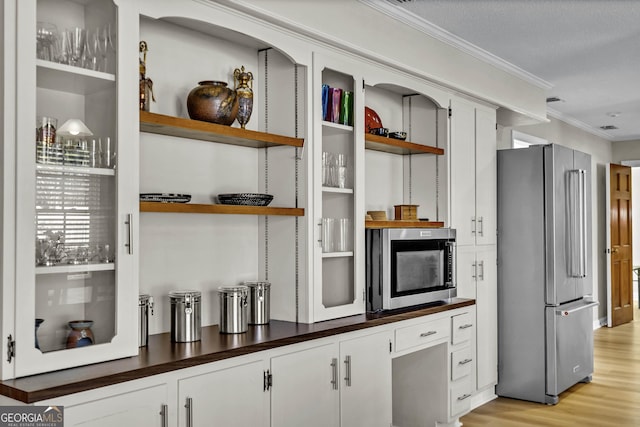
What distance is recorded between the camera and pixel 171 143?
2805 mm

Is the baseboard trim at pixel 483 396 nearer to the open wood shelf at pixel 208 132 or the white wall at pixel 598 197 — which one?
the open wood shelf at pixel 208 132

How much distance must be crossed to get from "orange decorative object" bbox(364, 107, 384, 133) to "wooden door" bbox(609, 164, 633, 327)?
224 inches

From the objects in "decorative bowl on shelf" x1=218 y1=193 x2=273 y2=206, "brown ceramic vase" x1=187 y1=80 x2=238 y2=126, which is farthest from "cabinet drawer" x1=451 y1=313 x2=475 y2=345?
"brown ceramic vase" x1=187 y1=80 x2=238 y2=126

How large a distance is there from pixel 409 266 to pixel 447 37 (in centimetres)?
158

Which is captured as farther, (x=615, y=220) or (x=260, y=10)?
(x=615, y=220)

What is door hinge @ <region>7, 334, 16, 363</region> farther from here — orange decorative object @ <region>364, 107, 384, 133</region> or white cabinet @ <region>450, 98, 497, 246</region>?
white cabinet @ <region>450, 98, 497, 246</region>

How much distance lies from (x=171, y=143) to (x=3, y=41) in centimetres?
97

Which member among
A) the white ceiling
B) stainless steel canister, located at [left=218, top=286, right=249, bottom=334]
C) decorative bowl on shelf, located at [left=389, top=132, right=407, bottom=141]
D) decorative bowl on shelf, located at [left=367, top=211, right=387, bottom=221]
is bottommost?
stainless steel canister, located at [left=218, top=286, right=249, bottom=334]

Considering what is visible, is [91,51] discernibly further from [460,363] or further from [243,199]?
[460,363]

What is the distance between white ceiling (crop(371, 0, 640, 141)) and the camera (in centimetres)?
354

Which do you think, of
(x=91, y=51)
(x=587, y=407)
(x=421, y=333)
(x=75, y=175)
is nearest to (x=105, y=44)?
(x=91, y=51)

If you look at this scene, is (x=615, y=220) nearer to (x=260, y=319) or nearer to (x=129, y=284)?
(x=260, y=319)

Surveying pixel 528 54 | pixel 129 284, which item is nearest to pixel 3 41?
pixel 129 284

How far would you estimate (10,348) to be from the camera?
6.22 feet
